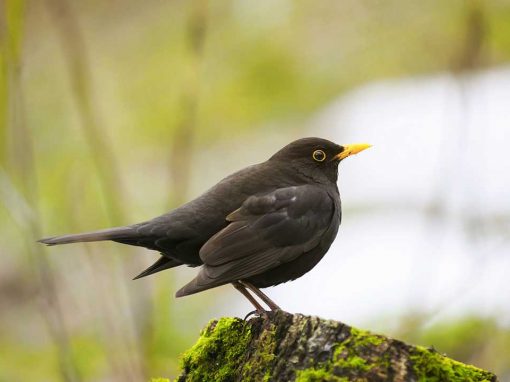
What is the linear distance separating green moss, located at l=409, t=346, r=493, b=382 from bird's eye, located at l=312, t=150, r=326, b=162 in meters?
2.39

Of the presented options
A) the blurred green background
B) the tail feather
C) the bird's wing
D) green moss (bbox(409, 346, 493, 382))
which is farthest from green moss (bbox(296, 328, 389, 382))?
the blurred green background

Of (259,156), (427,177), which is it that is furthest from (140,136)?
(427,177)

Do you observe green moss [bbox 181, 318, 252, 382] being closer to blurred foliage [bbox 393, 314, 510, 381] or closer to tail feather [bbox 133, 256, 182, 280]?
tail feather [bbox 133, 256, 182, 280]

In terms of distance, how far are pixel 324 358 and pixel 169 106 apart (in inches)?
474

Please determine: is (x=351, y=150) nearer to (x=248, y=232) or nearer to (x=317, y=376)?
(x=248, y=232)

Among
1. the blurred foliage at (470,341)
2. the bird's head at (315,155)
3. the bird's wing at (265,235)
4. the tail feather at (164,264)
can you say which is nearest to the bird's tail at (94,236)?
the tail feather at (164,264)

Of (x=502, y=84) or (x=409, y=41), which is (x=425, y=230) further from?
(x=409, y=41)

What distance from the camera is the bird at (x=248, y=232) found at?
488 cm

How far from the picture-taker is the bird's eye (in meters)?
5.73

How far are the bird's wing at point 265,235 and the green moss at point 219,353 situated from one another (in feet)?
1.52

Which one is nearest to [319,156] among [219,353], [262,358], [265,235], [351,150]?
[351,150]

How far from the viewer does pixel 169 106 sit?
15.2m

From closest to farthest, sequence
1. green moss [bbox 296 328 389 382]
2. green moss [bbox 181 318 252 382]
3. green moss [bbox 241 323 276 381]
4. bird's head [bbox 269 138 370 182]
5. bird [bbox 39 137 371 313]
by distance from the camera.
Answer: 1. green moss [bbox 296 328 389 382]
2. green moss [bbox 241 323 276 381]
3. green moss [bbox 181 318 252 382]
4. bird [bbox 39 137 371 313]
5. bird's head [bbox 269 138 370 182]

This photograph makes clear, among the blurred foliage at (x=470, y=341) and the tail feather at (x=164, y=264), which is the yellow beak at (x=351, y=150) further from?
the blurred foliage at (x=470, y=341)
